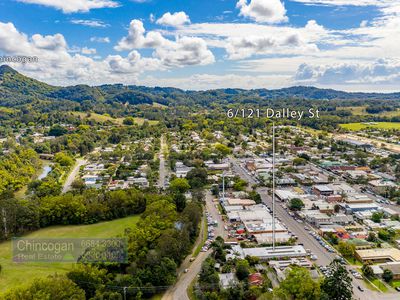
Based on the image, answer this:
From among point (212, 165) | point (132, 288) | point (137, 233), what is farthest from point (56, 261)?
point (212, 165)

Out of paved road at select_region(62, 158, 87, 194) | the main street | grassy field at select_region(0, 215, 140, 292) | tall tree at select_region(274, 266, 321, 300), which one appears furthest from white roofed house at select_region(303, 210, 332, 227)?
paved road at select_region(62, 158, 87, 194)

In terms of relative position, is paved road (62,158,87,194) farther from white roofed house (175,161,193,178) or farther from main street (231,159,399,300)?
main street (231,159,399,300)

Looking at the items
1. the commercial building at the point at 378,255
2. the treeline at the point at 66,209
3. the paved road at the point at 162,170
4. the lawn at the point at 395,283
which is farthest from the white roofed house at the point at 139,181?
the lawn at the point at 395,283

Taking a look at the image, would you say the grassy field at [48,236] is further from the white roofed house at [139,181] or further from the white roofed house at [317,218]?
the white roofed house at [317,218]

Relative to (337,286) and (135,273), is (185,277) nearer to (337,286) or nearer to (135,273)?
(135,273)

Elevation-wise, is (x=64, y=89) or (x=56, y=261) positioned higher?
(x=64, y=89)

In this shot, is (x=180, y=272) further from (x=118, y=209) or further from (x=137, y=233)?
(x=118, y=209)
